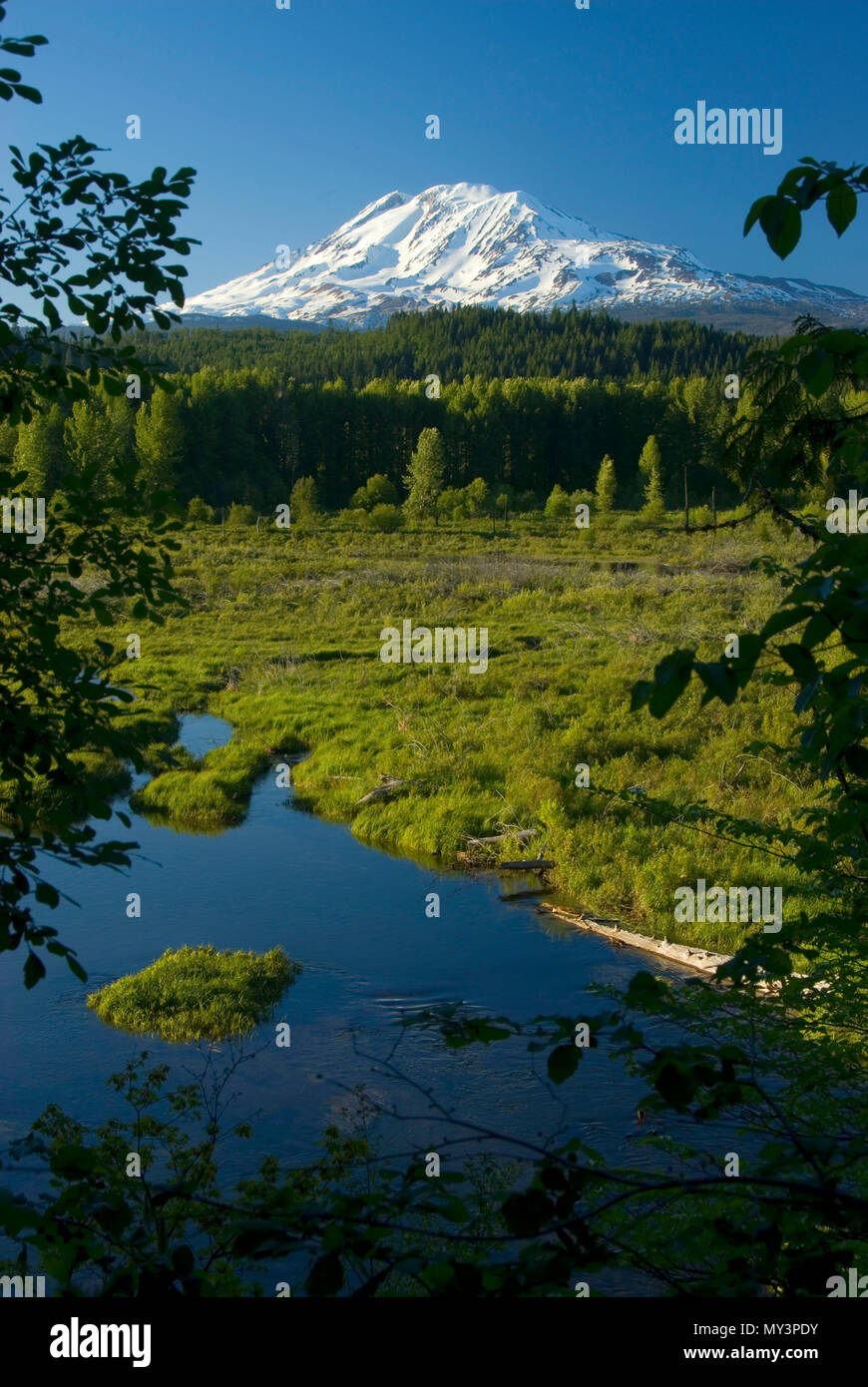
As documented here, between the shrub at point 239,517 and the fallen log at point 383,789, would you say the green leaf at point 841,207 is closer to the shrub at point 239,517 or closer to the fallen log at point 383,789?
the fallen log at point 383,789

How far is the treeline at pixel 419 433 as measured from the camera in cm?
8144

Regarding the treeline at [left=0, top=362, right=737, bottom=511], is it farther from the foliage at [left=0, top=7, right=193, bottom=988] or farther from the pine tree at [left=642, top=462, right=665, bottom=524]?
the foliage at [left=0, top=7, right=193, bottom=988]

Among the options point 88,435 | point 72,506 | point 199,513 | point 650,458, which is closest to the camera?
point 72,506

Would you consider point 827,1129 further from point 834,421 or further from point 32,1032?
point 32,1032

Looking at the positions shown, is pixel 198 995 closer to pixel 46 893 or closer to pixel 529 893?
pixel 529 893

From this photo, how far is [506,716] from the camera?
71.3 ft

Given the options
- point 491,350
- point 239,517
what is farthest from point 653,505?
point 491,350

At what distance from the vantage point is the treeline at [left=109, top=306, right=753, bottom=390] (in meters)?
141

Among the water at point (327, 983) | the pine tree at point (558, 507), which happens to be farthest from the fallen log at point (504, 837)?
the pine tree at point (558, 507)

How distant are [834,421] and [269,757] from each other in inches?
756

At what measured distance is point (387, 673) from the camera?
89.6 ft

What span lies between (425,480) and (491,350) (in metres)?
85.6

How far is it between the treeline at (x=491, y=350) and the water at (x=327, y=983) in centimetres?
11846
